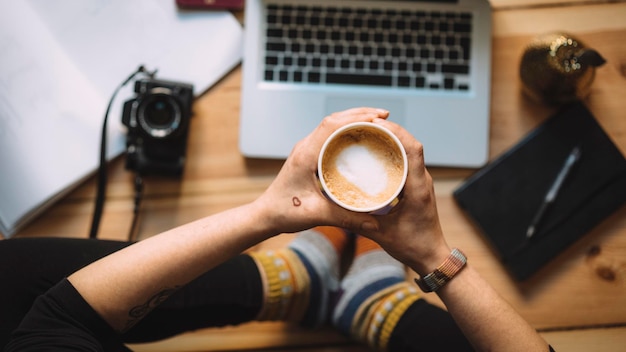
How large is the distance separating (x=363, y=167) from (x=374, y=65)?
13.3 inches

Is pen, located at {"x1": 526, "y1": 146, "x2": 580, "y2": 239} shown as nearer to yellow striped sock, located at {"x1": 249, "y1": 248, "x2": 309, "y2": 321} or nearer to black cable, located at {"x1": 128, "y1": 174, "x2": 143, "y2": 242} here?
yellow striped sock, located at {"x1": 249, "y1": 248, "x2": 309, "y2": 321}

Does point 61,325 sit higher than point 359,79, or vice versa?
point 359,79

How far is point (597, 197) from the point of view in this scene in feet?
2.93

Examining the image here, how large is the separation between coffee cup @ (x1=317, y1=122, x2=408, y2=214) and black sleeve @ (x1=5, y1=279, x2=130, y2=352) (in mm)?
326

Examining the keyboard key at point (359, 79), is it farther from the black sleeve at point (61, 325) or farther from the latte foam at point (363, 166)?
the black sleeve at point (61, 325)

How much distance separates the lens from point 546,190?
0.90 metres

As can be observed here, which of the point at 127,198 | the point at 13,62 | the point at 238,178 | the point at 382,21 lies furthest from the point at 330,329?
the point at 13,62

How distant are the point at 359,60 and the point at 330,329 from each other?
0.44 m

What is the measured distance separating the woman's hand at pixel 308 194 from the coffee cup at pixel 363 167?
2cm

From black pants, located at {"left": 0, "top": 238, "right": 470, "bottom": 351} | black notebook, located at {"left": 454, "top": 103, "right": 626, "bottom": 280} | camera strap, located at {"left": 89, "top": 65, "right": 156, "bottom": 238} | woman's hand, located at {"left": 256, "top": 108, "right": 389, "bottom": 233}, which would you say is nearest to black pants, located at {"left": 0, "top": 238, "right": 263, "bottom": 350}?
black pants, located at {"left": 0, "top": 238, "right": 470, "bottom": 351}

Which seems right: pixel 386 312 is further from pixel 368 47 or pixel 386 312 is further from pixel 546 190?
pixel 368 47

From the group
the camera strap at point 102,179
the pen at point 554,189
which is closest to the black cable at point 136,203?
the camera strap at point 102,179

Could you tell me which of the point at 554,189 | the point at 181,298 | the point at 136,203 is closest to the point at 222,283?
the point at 181,298

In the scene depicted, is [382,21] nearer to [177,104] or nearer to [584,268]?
[177,104]
